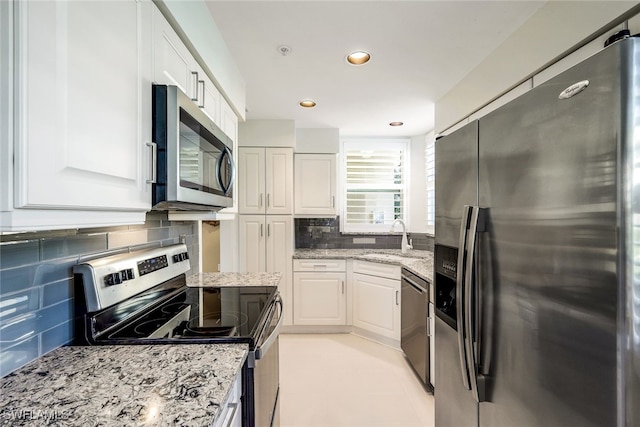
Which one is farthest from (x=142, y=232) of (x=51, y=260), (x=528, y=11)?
(x=528, y=11)

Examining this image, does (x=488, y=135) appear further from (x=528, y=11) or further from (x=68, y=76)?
(x=68, y=76)

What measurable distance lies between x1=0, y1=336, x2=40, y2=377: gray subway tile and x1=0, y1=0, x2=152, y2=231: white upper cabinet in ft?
1.35

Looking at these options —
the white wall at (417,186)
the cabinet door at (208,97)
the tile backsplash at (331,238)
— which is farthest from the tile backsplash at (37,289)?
the white wall at (417,186)

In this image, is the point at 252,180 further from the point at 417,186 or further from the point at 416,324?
the point at 416,324

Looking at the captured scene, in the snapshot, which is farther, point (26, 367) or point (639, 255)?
point (26, 367)

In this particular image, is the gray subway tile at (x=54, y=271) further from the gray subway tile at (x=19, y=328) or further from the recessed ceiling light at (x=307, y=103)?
the recessed ceiling light at (x=307, y=103)

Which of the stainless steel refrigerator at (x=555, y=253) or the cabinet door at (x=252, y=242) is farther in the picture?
the cabinet door at (x=252, y=242)

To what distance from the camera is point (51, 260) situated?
855 mm

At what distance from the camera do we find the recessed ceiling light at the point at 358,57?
1.77 m

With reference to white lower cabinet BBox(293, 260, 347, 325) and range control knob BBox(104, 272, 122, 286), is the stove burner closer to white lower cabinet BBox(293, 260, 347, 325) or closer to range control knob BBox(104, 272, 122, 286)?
range control knob BBox(104, 272, 122, 286)

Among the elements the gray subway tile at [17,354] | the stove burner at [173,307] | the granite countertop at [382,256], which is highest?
the gray subway tile at [17,354]

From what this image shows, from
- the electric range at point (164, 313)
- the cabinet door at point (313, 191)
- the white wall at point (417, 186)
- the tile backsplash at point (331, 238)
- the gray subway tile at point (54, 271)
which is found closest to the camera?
the gray subway tile at point (54, 271)

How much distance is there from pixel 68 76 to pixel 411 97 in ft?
7.75

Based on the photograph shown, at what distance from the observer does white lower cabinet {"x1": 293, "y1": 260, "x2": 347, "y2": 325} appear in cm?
321
